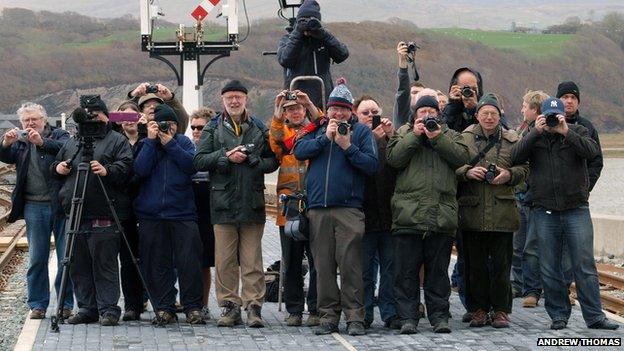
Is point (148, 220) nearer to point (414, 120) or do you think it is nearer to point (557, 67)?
point (414, 120)

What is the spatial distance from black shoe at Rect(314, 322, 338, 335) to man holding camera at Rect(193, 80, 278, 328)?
2.00ft

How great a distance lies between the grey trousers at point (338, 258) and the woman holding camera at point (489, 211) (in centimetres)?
100

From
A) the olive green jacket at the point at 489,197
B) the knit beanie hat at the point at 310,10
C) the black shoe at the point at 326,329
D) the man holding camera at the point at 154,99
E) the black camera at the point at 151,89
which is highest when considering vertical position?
the knit beanie hat at the point at 310,10

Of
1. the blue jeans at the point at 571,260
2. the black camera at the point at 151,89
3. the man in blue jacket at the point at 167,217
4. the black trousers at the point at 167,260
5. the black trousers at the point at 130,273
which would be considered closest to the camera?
the blue jeans at the point at 571,260

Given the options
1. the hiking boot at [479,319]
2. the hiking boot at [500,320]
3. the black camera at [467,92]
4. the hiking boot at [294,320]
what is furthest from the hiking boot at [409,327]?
the black camera at [467,92]

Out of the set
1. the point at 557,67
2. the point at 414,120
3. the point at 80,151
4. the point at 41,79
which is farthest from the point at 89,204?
the point at 557,67

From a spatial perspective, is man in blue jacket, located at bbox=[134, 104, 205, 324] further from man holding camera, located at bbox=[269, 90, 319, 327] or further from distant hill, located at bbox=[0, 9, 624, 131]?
distant hill, located at bbox=[0, 9, 624, 131]

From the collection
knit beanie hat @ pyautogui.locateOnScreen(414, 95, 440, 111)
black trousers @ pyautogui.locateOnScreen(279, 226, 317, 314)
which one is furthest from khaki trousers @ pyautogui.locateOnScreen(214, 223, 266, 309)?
knit beanie hat @ pyautogui.locateOnScreen(414, 95, 440, 111)

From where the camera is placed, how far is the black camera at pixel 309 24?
12.4 m

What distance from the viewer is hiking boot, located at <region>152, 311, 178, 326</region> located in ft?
38.7

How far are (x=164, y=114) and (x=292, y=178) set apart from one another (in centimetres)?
123

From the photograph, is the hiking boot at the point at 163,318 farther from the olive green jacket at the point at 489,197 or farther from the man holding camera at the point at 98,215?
the olive green jacket at the point at 489,197

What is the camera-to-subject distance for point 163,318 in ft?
38.8

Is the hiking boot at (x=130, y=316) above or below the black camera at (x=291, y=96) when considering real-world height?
below
